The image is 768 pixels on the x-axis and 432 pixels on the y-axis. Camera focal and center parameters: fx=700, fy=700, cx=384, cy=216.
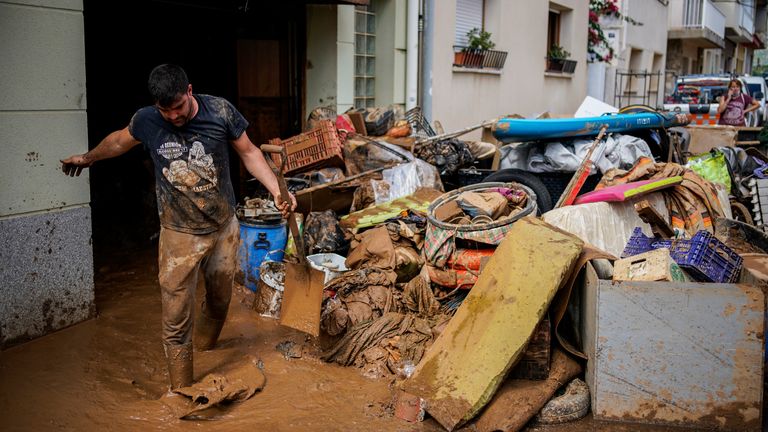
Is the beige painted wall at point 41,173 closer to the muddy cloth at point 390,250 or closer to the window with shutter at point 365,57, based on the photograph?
the muddy cloth at point 390,250

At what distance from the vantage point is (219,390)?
389 cm

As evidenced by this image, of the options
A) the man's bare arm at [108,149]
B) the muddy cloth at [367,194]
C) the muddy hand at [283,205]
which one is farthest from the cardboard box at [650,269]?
the muddy cloth at [367,194]

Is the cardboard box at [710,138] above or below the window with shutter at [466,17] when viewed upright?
below

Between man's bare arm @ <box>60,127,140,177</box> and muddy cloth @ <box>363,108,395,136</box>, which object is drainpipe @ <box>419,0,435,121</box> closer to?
muddy cloth @ <box>363,108,395,136</box>

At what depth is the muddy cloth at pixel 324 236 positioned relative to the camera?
604cm

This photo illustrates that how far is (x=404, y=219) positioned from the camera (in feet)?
20.4

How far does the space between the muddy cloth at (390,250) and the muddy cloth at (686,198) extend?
7.15 feet

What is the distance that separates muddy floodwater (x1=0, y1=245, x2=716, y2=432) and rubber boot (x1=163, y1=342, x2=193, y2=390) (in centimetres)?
15

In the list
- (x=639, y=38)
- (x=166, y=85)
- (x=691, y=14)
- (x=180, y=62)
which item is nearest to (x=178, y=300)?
(x=166, y=85)

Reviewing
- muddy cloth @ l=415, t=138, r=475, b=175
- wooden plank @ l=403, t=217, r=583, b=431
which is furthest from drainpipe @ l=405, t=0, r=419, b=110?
wooden plank @ l=403, t=217, r=583, b=431

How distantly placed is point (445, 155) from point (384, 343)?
350 centimetres

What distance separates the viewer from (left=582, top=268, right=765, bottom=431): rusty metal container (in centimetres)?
376

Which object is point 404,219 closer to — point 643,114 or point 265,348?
point 265,348

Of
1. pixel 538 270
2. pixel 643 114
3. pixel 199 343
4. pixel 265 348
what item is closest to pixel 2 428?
pixel 199 343
